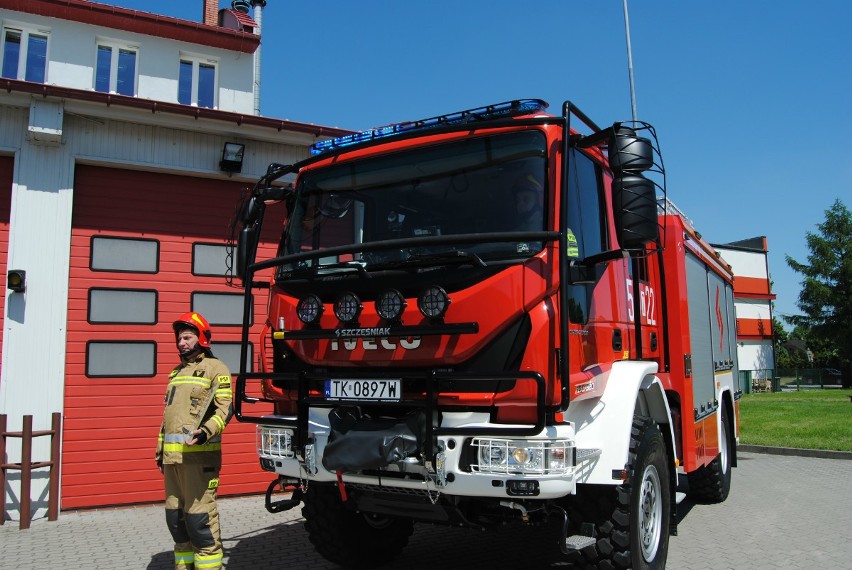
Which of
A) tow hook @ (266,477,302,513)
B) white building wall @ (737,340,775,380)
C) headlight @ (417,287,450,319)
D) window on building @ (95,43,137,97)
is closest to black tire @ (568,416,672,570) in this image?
headlight @ (417,287,450,319)

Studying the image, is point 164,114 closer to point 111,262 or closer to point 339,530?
point 111,262

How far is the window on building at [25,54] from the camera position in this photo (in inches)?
666

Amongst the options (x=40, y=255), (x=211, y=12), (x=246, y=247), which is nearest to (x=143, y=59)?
(x=211, y=12)

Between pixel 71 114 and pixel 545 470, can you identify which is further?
pixel 71 114

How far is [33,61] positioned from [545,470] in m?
18.5

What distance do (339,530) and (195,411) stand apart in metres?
1.32

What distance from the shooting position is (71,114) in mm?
7461

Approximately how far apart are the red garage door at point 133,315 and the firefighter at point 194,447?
2997 millimetres

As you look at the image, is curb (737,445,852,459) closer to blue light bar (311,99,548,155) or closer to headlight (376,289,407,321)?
blue light bar (311,99,548,155)

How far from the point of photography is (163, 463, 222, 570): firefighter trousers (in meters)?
4.70

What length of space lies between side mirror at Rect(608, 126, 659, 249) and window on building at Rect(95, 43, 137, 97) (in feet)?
55.3

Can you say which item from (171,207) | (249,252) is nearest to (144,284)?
(171,207)

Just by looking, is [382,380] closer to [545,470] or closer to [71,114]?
[545,470]

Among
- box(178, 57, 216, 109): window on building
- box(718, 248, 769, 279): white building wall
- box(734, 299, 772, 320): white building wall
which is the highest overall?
box(178, 57, 216, 109): window on building
